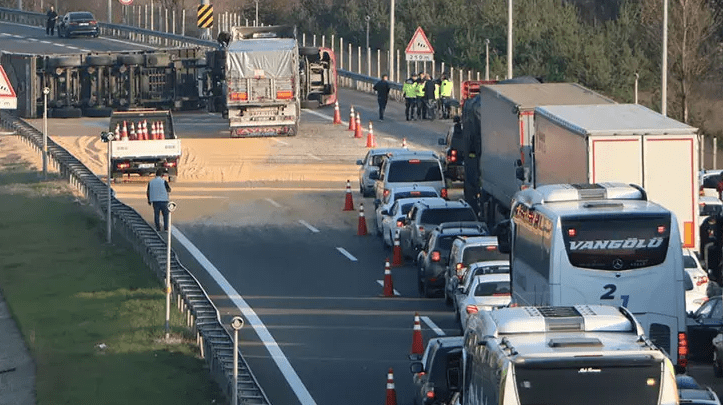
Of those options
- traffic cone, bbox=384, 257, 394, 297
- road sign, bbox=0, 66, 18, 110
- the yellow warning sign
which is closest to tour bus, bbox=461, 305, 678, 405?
traffic cone, bbox=384, 257, 394, 297

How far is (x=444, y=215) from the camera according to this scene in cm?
3569

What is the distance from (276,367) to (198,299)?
2.73 m

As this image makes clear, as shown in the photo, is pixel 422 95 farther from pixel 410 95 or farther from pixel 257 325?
pixel 257 325

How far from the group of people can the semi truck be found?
16.6 m

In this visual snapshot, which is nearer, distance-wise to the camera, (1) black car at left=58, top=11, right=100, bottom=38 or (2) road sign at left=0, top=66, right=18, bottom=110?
(2) road sign at left=0, top=66, right=18, bottom=110

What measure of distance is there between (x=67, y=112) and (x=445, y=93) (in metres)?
13.4

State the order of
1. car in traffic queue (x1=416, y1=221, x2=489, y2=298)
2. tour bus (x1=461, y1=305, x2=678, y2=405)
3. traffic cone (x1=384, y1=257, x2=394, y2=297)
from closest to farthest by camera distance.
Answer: tour bus (x1=461, y1=305, x2=678, y2=405), car in traffic queue (x1=416, y1=221, x2=489, y2=298), traffic cone (x1=384, y1=257, x2=394, y2=297)

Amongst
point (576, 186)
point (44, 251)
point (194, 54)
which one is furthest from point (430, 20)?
point (576, 186)

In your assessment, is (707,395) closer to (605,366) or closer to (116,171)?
(605,366)

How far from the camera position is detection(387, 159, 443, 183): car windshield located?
41.4 meters

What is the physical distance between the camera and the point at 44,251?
129ft

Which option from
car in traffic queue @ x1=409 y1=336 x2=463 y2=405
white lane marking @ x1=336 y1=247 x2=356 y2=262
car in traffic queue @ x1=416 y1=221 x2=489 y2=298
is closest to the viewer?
car in traffic queue @ x1=409 y1=336 x2=463 y2=405

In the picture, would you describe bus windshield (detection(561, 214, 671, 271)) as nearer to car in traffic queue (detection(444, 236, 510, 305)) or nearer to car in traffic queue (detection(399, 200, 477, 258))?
car in traffic queue (detection(444, 236, 510, 305))

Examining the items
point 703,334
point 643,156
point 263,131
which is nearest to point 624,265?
point 703,334
